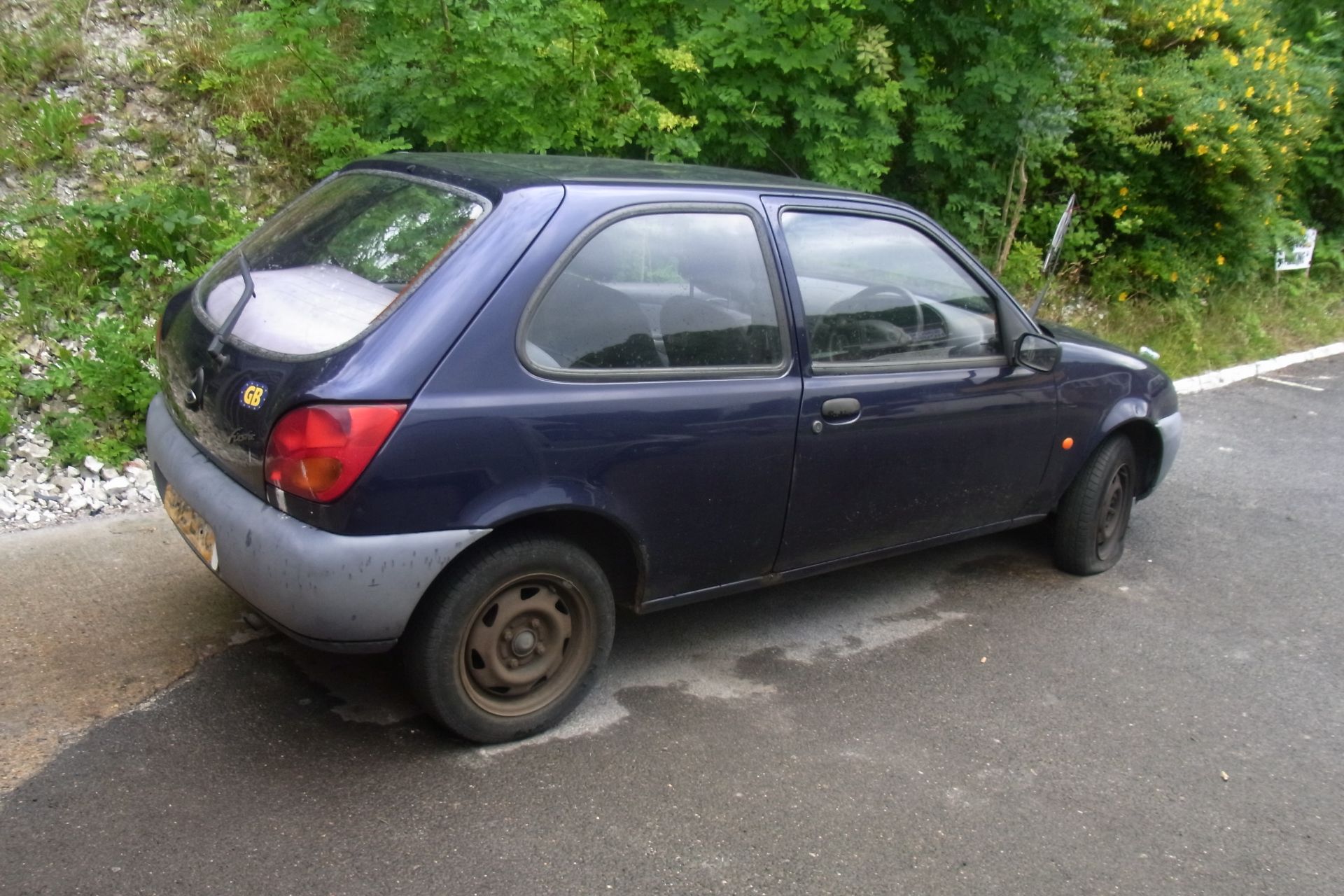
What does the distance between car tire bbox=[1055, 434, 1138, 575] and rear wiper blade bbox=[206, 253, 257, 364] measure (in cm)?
354

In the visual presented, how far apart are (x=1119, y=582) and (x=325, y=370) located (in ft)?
12.7

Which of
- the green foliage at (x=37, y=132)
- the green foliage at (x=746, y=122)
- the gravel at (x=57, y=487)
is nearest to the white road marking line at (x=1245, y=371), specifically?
the green foliage at (x=746, y=122)

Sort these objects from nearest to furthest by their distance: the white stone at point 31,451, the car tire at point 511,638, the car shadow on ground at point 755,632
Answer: the car tire at point 511,638 < the car shadow on ground at point 755,632 < the white stone at point 31,451

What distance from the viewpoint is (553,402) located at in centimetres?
327

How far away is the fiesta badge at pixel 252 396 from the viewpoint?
10.4ft

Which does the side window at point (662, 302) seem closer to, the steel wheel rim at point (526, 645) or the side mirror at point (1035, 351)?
the steel wheel rim at point (526, 645)

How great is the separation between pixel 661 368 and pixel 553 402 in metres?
0.43

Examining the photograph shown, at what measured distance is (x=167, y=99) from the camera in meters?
7.38

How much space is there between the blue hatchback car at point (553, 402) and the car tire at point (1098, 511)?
80cm

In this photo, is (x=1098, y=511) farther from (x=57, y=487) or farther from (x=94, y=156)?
(x=94, y=156)

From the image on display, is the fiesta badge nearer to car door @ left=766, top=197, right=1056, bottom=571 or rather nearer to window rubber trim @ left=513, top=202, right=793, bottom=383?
window rubber trim @ left=513, top=202, right=793, bottom=383

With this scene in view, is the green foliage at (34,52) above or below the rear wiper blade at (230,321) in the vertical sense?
above

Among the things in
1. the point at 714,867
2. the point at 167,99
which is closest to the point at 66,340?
the point at 167,99

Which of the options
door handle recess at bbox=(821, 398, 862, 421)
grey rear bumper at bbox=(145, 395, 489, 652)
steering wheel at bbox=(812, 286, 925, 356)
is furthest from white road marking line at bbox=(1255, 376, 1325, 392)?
grey rear bumper at bbox=(145, 395, 489, 652)
